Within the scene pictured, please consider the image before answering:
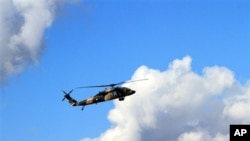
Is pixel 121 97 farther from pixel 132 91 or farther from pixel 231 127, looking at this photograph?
pixel 231 127

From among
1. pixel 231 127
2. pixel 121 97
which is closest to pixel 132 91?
pixel 121 97

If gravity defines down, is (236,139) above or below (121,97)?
below

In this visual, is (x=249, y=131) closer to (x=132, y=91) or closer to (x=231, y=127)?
(x=231, y=127)

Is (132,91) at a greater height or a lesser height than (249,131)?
greater

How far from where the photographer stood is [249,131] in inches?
3839

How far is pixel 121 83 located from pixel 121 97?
5.55 meters

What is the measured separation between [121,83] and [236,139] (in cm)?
10467

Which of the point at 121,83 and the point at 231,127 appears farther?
the point at 121,83

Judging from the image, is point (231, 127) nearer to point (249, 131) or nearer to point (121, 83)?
point (249, 131)

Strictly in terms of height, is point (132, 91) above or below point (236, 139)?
above

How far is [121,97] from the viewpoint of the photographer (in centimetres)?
19900

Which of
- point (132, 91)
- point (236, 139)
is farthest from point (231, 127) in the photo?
point (132, 91)

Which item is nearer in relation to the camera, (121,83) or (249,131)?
(249,131)

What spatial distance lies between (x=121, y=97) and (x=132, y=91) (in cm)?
502
